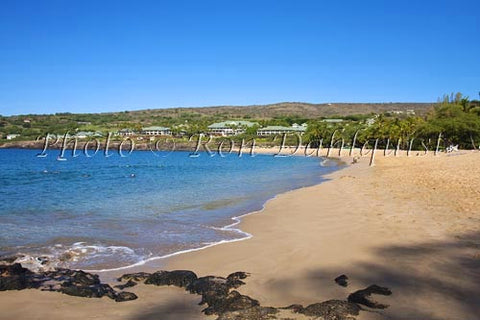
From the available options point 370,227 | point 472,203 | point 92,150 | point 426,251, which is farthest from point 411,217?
point 92,150

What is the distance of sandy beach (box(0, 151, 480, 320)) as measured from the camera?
5.26 m

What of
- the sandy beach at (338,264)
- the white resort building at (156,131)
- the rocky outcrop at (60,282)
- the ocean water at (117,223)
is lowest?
the white resort building at (156,131)

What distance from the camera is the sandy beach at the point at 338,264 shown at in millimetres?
5262

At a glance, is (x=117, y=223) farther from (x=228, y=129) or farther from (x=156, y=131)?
(x=156, y=131)

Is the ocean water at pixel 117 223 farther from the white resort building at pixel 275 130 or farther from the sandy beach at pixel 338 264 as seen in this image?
the white resort building at pixel 275 130

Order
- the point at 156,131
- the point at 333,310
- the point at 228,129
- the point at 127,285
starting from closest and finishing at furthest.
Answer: the point at 333,310
the point at 127,285
the point at 228,129
the point at 156,131

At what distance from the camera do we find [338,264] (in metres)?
7.20

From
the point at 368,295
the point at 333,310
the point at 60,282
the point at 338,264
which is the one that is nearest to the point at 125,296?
the point at 60,282

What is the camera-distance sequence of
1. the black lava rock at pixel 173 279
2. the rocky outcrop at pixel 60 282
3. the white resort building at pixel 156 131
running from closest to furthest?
the rocky outcrop at pixel 60 282
the black lava rock at pixel 173 279
the white resort building at pixel 156 131

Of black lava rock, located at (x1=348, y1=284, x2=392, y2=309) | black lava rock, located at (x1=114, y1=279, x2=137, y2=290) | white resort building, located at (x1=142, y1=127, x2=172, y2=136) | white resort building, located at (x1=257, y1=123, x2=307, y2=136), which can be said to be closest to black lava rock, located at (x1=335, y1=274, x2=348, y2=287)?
black lava rock, located at (x1=348, y1=284, x2=392, y2=309)

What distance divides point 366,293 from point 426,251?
8.94ft

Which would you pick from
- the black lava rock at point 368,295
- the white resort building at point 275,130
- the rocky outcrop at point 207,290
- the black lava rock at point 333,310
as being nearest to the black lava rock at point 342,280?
the rocky outcrop at point 207,290

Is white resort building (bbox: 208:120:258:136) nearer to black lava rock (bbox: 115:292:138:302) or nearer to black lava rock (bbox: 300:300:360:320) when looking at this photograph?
black lava rock (bbox: 115:292:138:302)

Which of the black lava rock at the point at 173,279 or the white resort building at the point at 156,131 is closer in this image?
the black lava rock at the point at 173,279
